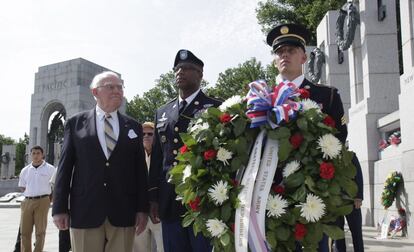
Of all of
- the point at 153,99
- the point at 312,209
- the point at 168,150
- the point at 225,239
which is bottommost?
the point at 225,239

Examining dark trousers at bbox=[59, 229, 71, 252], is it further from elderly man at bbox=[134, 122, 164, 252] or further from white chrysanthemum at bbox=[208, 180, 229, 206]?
white chrysanthemum at bbox=[208, 180, 229, 206]

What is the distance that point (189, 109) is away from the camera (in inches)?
148

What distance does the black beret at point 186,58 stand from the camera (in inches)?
147

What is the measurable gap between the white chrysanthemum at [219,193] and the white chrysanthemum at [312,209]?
1.46ft

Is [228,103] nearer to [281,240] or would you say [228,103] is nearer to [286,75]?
[286,75]

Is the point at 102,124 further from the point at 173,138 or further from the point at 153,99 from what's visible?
the point at 153,99

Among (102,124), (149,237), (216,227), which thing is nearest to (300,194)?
(216,227)

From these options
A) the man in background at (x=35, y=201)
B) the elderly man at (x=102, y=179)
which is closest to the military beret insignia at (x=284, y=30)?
the elderly man at (x=102, y=179)

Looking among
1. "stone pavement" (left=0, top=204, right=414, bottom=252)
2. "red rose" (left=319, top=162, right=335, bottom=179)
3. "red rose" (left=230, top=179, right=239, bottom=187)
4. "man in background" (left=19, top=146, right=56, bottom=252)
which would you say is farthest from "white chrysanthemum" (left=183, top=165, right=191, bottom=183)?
"man in background" (left=19, top=146, right=56, bottom=252)

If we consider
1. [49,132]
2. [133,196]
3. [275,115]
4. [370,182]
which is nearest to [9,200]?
[49,132]

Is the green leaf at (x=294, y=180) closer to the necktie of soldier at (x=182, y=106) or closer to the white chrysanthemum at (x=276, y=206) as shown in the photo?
the white chrysanthemum at (x=276, y=206)

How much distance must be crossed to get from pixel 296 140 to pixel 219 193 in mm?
537

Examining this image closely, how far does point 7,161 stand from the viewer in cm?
4253

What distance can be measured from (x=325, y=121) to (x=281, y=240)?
0.74m
